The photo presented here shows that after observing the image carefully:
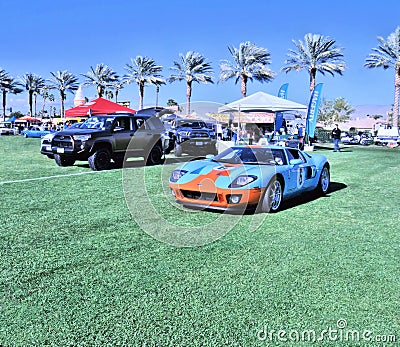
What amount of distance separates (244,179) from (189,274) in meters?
2.58

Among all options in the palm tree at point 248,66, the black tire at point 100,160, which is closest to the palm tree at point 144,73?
the palm tree at point 248,66

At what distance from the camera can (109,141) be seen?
40.2 feet

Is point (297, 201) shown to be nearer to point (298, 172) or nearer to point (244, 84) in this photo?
point (298, 172)

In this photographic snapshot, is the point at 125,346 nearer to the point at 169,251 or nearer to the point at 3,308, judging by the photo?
the point at 3,308

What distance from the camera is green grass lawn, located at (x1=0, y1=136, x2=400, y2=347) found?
9.74 ft

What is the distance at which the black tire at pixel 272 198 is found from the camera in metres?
6.43

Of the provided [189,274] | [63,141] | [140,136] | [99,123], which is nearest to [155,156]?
[140,136]

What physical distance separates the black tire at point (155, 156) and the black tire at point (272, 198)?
24.1ft

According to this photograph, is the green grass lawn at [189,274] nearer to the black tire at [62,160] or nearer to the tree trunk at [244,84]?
the black tire at [62,160]

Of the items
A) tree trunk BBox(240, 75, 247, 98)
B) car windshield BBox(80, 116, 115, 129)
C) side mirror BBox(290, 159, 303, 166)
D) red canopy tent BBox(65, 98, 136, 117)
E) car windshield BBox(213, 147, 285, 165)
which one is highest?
tree trunk BBox(240, 75, 247, 98)

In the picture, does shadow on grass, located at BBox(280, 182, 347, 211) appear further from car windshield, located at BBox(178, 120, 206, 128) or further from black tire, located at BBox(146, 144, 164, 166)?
car windshield, located at BBox(178, 120, 206, 128)

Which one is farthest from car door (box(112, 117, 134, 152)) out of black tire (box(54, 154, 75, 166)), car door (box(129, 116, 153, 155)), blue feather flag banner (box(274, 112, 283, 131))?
blue feather flag banner (box(274, 112, 283, 131))

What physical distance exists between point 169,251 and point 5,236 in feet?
6.61

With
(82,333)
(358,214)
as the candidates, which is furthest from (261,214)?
(82,333)
